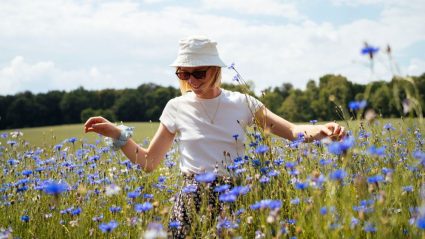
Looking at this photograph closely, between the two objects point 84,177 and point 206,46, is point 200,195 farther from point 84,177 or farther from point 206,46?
point 84,177

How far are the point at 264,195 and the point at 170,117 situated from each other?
100 cm

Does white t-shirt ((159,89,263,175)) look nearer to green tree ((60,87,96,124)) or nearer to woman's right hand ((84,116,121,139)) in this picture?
woman's right hand ((84,116,121,139))

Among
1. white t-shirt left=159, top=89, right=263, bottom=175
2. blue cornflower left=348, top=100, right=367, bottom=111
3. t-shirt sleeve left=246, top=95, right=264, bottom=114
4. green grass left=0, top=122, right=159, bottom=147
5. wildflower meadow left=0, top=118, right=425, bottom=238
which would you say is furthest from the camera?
green grass left=0, top=122, right=159, bottom=147

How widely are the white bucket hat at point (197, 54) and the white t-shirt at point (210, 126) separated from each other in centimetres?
26

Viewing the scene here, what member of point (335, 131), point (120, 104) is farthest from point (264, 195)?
point (120, 104)

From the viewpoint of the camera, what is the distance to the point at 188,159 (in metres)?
3.16

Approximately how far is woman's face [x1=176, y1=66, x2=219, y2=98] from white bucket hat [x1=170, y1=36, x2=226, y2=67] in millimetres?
59

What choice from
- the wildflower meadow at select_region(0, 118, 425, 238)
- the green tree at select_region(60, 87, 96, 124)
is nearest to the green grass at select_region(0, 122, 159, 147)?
the wildflower meadow at select_region(0, 118, 425, 238)

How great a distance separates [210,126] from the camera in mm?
3158

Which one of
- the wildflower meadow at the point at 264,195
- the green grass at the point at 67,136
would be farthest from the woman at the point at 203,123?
the green grass at the point at 67,136

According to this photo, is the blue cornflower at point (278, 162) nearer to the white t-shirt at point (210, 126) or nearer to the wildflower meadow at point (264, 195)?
the wildflower meadow at point (264, 195)

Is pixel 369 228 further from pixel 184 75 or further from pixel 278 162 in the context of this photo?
pixel 184 75

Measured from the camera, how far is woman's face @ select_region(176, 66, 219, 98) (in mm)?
3150

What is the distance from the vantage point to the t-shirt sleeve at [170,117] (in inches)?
131
